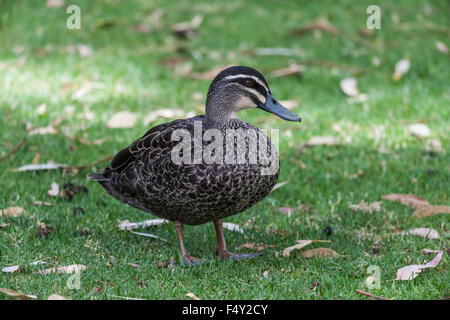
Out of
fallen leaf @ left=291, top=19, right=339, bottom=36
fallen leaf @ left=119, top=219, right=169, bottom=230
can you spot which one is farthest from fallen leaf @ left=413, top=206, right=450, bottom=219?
fallen leaf @ left=291, top=19, right=339, bottom=36

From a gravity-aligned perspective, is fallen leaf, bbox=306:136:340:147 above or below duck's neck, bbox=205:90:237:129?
below

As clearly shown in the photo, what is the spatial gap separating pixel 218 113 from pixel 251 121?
108 inches

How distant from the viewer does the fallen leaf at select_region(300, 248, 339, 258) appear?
4.59m

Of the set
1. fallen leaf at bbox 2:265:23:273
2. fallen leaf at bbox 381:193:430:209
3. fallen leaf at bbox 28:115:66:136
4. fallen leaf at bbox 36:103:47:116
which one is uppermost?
fallen leaf at bbox 36:103:47:116

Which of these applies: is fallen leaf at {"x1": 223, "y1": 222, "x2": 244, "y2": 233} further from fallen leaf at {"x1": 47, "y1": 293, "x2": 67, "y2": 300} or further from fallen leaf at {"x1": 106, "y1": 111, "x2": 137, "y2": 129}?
fallen leaf at {"x1": 106, "y1": 111, "x2": 137, "y2": 129}

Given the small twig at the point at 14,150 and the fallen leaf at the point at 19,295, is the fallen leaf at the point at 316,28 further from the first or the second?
the fallen leaf at the point at 19,295

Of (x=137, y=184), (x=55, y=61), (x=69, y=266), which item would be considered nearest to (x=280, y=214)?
(x=137, y=184)

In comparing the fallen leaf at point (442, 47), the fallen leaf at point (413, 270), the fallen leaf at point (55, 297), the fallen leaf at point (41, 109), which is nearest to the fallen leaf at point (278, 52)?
the fallen leaf at point (442, 47)

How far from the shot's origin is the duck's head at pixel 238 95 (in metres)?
4.61

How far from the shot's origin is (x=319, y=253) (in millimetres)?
4609

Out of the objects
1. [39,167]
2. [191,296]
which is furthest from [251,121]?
[191,296]

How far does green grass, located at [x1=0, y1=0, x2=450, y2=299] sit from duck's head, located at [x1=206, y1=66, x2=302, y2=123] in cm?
95

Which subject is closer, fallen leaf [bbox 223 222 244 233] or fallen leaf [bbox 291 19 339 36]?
fallen leaf [bbox 223 222 244 233]

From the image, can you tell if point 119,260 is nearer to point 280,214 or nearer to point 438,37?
point 280,214
